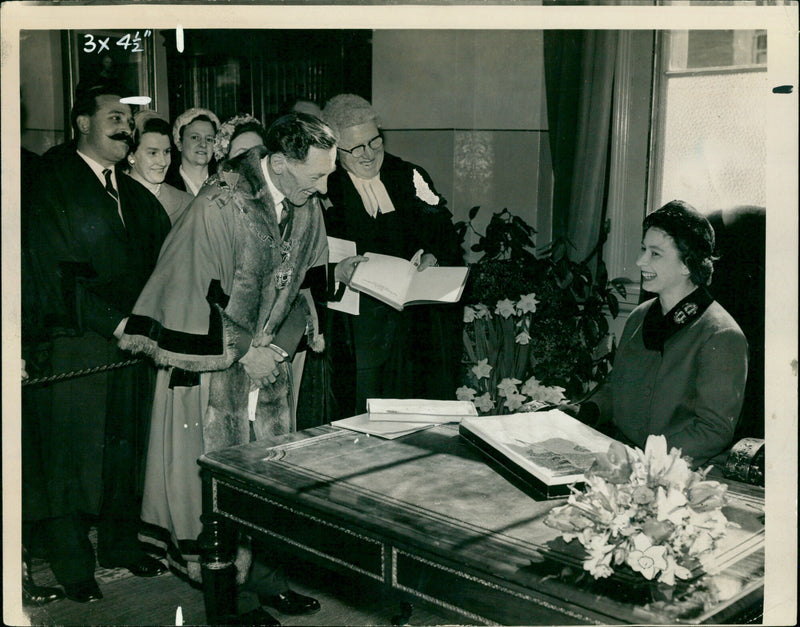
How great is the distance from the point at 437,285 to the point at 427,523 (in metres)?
1.61

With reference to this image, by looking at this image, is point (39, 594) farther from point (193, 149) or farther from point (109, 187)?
point (193, 149)

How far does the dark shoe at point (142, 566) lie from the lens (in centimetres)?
326

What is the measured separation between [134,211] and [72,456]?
943mm

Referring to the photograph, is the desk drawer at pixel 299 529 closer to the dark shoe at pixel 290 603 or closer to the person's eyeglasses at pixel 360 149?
the dark shoe at pixel 290 603

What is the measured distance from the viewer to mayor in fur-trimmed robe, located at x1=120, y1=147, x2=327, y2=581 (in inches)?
117

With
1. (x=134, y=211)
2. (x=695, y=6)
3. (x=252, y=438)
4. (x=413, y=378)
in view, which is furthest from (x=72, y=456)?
(x=695, y=6)

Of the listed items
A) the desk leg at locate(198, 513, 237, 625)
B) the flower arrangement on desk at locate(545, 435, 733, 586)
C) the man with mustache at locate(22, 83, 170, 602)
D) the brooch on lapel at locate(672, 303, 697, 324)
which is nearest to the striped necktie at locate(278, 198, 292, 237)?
the man with mustache at locate(22, 83, 170, 602)

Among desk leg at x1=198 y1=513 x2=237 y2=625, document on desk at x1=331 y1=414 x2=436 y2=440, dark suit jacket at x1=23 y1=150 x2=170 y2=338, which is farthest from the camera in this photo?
dark suit jacket at x1=23 y1=150 x2=170 y2=338

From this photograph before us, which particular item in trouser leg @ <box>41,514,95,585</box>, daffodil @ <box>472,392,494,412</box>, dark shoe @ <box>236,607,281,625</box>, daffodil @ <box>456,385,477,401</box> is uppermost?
daffodil @ <box>456,385,477,401</box>

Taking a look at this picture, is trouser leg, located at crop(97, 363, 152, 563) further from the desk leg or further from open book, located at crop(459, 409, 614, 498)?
open book, located at crop(459, 409, 614, 498)

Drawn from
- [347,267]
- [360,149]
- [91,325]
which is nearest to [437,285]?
[347,267]

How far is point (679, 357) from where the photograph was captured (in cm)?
260

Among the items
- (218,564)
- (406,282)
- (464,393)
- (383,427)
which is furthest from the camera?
(464,393)

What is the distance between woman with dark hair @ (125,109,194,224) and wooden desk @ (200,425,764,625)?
126cm
